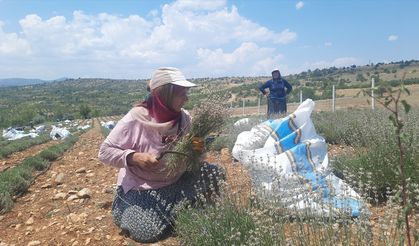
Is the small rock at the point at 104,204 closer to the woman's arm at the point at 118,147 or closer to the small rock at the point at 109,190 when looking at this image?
the small rock at the point at 109,190

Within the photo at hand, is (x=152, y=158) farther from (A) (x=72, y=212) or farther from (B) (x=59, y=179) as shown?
(B) (x=59, y=179)

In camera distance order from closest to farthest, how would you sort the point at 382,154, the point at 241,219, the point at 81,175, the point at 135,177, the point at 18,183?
the point at 241,219 → the point at 135,177 → the point at 382,154 → the point at 18,183 → the point at 81,175

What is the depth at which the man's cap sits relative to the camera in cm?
339

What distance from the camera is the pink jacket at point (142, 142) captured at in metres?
3.49

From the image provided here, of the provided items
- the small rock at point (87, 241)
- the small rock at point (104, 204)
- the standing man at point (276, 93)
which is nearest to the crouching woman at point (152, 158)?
the small rock at point (87, 241)

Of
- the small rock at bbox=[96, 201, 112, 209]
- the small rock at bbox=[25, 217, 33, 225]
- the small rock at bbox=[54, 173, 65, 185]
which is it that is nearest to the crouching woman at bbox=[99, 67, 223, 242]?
the small rock at bbox=[96, 201, 112, 209]

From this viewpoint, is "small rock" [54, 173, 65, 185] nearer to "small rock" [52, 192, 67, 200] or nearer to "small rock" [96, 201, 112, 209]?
"small rock" [52, 192, 67, 200]

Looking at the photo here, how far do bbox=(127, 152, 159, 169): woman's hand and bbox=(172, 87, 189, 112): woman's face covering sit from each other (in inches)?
16.7

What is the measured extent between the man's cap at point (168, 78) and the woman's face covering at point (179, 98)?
7 cm

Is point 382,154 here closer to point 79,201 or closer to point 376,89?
point 376,89

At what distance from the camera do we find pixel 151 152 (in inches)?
140

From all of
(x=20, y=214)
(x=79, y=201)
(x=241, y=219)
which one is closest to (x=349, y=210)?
(x=241, y=219)

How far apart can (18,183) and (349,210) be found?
5.36 metres

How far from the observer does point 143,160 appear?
3357 millimetres
